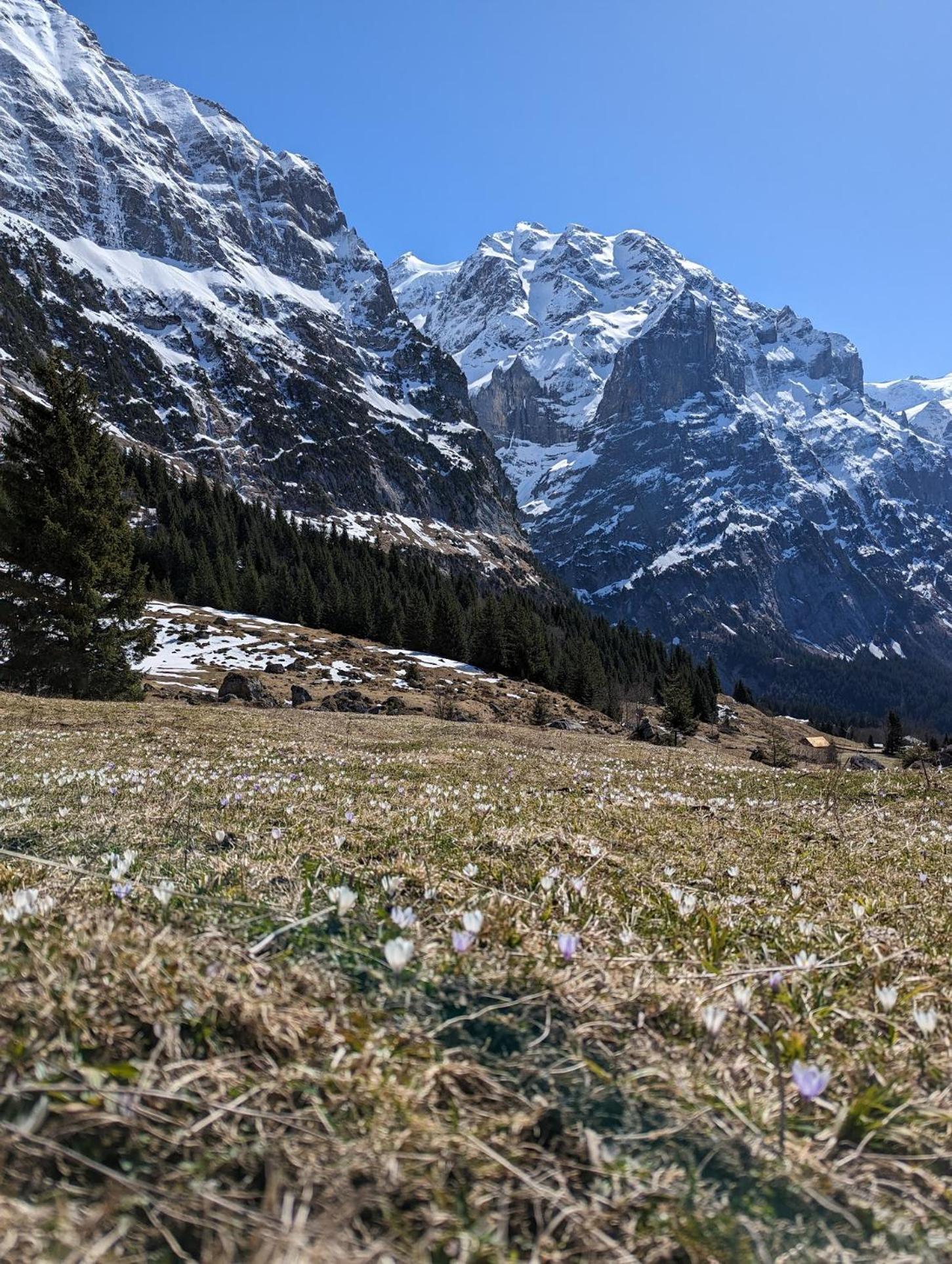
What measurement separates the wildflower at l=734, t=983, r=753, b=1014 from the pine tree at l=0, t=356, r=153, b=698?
2710cm

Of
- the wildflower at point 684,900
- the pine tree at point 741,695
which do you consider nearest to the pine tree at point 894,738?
the wildflower at point 684,900

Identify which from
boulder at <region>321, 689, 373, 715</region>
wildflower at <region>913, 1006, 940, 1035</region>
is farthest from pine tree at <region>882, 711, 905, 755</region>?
wildflower at <region>913, 1006, 940, 1035</region>

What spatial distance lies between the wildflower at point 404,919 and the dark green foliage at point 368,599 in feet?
171

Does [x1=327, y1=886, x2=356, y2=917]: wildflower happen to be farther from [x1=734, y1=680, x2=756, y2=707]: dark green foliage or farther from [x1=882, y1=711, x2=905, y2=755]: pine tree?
[x1=734, y1=680, x2=756, y2=707]: dark green foliage

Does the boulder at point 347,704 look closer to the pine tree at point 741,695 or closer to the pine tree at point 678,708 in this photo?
the pine tree at point 678,708

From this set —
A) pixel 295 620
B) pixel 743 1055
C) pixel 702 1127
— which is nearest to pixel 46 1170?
pixel 702 1127

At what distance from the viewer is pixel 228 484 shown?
612 feet

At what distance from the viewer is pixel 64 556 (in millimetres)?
24641

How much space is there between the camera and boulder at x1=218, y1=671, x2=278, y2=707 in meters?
35.2

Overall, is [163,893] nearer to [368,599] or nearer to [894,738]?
[894,738]

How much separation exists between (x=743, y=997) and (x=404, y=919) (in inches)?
48.6

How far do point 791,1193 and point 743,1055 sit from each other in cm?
59

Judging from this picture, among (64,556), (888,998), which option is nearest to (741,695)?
(64,556)

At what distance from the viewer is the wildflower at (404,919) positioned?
249 cm
